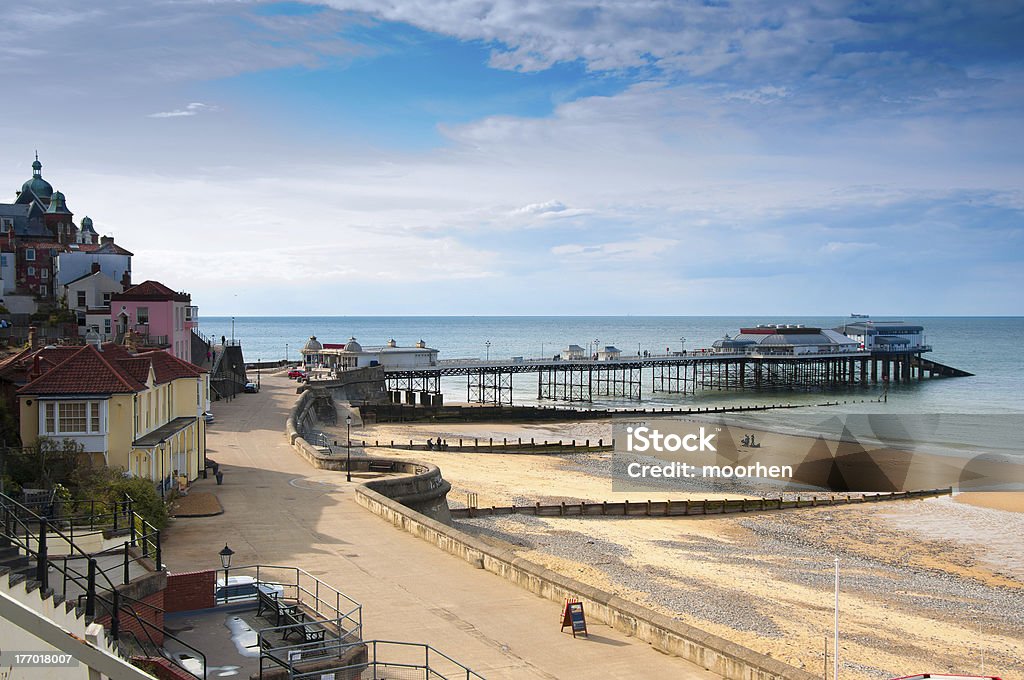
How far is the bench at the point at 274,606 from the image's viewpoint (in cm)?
1520

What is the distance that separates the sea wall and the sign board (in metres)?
0.85

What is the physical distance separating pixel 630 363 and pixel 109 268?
61733mm

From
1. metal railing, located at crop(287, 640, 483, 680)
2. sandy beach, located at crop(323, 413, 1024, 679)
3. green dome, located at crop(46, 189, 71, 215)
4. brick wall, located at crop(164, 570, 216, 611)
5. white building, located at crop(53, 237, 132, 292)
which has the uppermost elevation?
green dome, located at crop(46, 189, 71, 215)

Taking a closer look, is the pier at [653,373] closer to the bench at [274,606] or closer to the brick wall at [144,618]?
the bench at [274,606]

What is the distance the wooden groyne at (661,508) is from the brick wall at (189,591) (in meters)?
20.3

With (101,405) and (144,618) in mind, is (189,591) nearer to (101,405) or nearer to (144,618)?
(144,618)

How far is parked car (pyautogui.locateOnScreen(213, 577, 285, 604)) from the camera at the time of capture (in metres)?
16.2

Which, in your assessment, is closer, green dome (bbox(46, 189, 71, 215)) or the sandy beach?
the sandy beach

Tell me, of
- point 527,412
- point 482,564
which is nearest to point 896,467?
point 527,412

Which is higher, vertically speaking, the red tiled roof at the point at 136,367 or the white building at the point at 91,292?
the white building at the point at 91,292

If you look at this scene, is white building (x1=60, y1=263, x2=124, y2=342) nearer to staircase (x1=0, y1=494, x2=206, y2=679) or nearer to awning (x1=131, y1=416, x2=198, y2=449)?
awning (x1=131, y1=416, x2=198, y2=449)

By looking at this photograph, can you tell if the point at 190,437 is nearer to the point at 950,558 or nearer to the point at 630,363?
the point at 950,558
